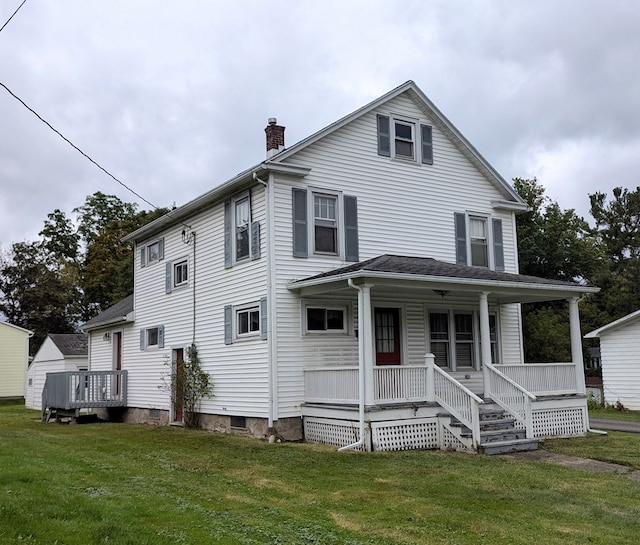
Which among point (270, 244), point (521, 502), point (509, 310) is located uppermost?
point (270, 244)

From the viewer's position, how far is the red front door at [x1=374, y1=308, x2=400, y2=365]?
52.1 ft

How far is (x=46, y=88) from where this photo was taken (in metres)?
12.7

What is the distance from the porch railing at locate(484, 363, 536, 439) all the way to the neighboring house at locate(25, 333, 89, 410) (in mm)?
21113

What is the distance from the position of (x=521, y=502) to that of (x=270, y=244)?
26.5 ft

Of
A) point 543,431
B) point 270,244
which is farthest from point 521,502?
point 270,244

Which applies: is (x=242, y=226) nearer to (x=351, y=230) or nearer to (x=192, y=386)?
(x=351, y=230)

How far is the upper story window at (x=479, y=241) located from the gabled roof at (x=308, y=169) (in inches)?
26.4

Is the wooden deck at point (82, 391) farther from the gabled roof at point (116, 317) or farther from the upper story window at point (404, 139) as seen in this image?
the upper story window at point (404, 139)

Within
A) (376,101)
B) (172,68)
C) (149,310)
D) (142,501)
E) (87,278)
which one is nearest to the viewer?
(142,501)

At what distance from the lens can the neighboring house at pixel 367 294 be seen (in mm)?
13445

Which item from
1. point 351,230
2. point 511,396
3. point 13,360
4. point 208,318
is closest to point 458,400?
point 511,396

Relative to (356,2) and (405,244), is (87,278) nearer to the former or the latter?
(405,244)

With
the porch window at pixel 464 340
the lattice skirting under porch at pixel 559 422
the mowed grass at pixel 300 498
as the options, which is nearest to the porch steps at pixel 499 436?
the mowed grass at pixel 300 498

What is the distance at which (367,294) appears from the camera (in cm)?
1305
